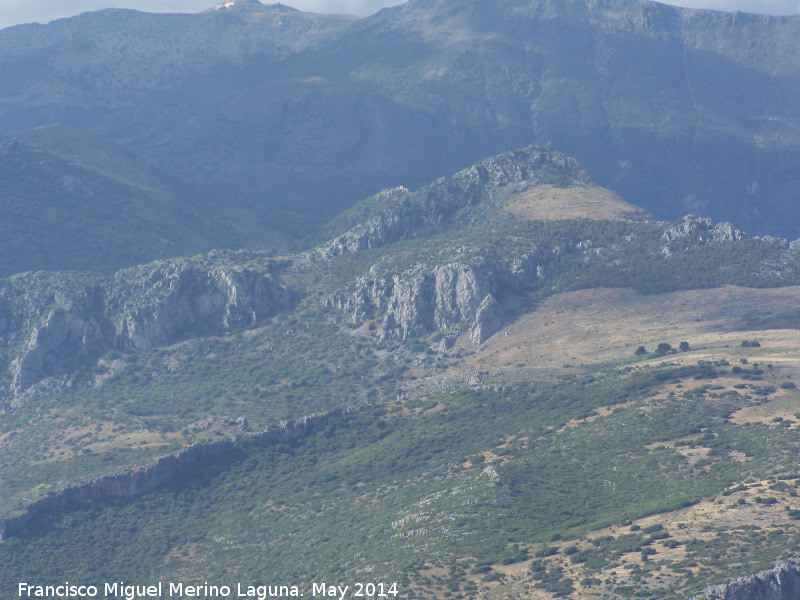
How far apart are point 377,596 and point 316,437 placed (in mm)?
66174

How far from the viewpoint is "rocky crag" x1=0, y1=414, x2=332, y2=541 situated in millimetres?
168000

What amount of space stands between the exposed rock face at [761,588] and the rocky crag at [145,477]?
83745 millimetres

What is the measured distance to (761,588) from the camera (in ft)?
381

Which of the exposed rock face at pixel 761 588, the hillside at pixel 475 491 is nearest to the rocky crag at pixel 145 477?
the hillside at pixel 475 491

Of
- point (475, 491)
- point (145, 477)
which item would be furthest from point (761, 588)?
point (145, 477)

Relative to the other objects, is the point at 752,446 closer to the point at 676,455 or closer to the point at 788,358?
the point at 676,455

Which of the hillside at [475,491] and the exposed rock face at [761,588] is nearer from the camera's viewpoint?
the exposed rock face at [761,588]

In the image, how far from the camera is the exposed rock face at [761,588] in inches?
4550

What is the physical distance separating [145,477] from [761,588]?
87.5 m

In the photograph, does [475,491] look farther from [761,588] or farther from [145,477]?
[145,477]

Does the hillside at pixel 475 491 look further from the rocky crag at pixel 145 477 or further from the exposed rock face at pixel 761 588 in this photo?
the exposed rock face at pixel 761 588

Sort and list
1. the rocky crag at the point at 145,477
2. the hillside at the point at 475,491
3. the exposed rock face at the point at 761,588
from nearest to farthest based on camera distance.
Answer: the exposed rock face at the point at 761,588
the hillside at the point at 475,491
the rocky crag at the point at 145,477

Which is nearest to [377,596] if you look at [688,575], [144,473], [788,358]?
[688,575]

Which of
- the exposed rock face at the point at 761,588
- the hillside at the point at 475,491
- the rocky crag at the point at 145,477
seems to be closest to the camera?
the exposed rock face at the point at 761,588
